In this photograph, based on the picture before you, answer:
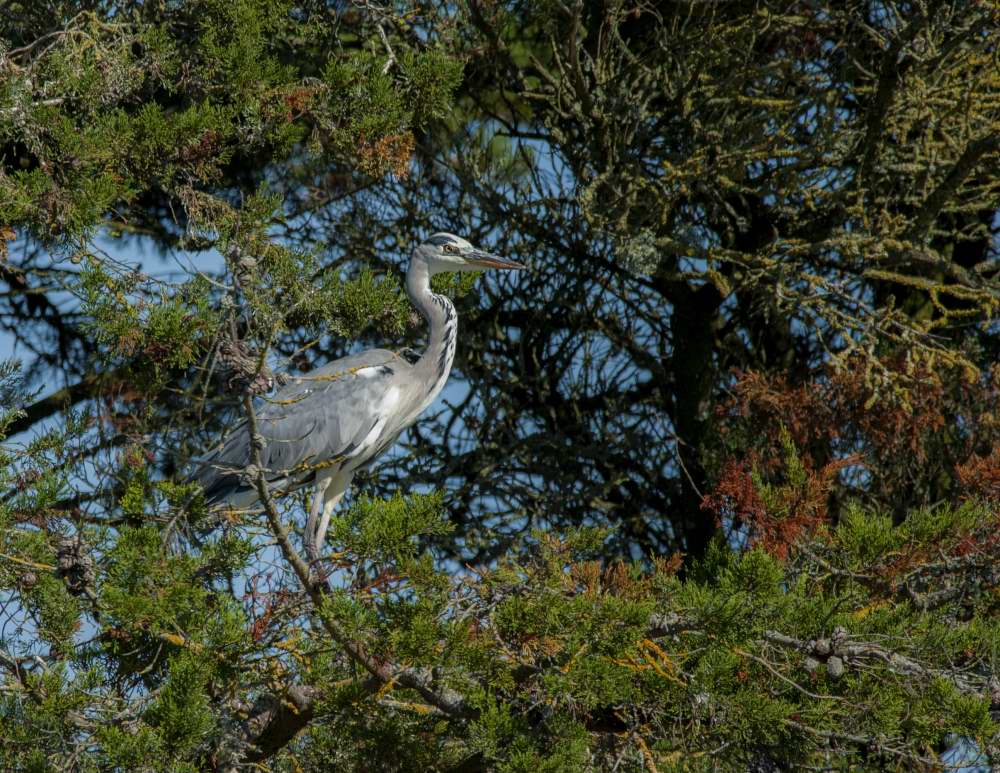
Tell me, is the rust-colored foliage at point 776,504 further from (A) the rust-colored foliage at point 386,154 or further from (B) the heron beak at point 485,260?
(A) the rust-colored foliage at point 386,154

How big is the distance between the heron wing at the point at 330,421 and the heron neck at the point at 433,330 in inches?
3.9

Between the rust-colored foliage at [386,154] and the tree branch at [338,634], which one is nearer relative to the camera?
the tree branch at [338,634]

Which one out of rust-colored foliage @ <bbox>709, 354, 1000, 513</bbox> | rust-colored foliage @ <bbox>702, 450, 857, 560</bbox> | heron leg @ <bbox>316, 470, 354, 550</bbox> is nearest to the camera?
rust-colored foliage @ <bbox>702, 450, 857, 560</bbox>

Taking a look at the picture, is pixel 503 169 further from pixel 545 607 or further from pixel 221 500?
pixel 545 607

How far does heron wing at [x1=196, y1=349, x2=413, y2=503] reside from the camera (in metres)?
4.91

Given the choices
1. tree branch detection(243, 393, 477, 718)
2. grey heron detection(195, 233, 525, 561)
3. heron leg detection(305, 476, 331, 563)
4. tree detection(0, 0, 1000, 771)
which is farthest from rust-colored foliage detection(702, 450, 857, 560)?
heron leg detection(305, 476, 331, 563)

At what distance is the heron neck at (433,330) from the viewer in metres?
5.12

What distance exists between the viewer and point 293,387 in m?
5.05

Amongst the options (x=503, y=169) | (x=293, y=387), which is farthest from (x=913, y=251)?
(x=293, y=387)

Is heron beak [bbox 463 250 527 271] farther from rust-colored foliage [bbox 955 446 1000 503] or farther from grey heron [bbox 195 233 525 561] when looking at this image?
rust-colored foliage [bbox 955 446 1000 503]

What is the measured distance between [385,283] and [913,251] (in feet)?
6.72

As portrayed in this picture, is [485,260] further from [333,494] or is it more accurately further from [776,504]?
[776,504]

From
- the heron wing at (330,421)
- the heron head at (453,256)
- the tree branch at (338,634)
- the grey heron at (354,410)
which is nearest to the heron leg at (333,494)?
the grey heron at (354,410)

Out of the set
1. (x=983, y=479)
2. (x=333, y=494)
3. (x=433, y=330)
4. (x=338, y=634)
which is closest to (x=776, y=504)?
(x=983, y=479)
